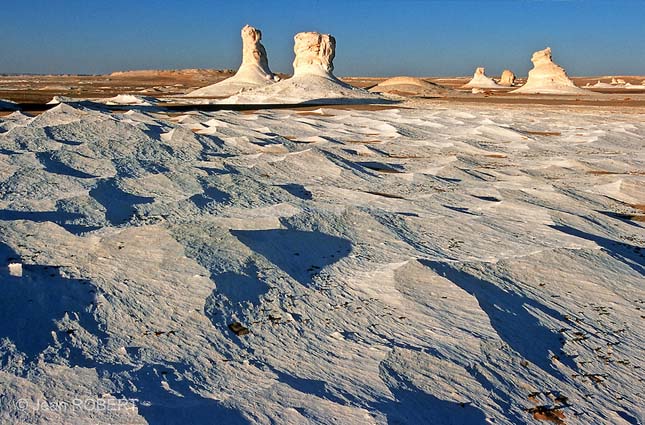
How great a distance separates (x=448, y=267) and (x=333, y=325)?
1.15 m

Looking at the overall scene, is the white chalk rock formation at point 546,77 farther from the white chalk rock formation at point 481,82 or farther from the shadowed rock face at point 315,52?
the shadowed rock face at point 315,52

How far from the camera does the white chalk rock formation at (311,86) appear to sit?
75.9ft

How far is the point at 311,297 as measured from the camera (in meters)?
3.56

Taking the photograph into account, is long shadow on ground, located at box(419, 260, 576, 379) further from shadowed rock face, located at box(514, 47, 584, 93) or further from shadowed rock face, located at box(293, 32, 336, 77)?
shadowed rock face, located at box(514, 47, 584, 93)

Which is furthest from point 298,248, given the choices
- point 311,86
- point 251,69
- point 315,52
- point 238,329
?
point 251,69

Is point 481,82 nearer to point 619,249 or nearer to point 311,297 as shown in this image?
point 619,249

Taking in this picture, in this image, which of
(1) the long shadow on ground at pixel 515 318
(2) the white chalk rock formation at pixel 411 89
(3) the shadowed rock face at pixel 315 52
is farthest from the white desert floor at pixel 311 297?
(2) the white chalk rock formation at pixel 411 89

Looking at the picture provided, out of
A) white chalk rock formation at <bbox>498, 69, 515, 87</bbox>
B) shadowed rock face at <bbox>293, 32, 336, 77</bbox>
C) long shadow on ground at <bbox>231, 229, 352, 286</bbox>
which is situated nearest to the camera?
long shadow on ground at <bbox>231, 229, 352, 286</bbox>

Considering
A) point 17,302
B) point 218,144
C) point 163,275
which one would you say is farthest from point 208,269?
point 218,144

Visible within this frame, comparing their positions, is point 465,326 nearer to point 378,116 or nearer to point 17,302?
point 17,302

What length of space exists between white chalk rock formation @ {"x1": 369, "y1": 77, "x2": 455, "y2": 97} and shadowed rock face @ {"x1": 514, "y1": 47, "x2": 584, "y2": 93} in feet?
21.2

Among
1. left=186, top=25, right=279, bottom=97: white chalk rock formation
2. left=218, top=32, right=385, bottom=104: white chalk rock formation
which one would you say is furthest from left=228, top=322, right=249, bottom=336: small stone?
left=186, top=25, right=279, bottom=97: white chalk rock formation

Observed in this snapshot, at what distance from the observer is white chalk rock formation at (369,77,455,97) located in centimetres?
3319

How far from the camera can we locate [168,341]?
2.93 metres
